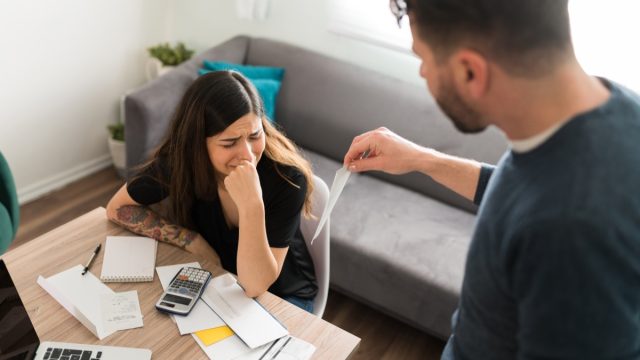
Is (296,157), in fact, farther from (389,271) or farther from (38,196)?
(38,196)

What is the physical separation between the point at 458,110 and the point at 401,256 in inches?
58.8

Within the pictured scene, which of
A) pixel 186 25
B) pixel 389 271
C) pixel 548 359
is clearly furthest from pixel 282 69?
pixel 548 359

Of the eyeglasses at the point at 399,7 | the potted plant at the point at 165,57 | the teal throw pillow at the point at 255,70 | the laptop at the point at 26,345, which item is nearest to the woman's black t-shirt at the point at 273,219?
the laptop at the point at 26,345

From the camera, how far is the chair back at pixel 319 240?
5.43ft

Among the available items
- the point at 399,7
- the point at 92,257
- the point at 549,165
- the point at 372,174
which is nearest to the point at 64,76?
the point at 372,174

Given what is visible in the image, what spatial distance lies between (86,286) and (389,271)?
1.22 m

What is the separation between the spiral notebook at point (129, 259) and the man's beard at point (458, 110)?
0.90 m

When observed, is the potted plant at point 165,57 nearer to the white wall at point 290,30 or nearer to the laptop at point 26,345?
the white wall at point 290,30

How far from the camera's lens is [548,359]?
75cm

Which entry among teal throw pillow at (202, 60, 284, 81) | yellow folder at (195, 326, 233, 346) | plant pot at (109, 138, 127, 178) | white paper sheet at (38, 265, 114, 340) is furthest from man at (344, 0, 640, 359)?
plant pot at (109, 138, 127, 178)

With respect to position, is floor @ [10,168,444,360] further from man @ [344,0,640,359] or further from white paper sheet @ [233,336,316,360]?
man @ [344,0,640,359]

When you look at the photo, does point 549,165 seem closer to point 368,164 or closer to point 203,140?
point 368,164

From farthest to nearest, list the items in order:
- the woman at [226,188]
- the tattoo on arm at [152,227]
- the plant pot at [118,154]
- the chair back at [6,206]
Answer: the plant pot at [118,154], the chair back at [6,206], the tattoo on arm at [152,227], the woman at [226,188]

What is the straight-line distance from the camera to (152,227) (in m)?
1.54
